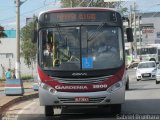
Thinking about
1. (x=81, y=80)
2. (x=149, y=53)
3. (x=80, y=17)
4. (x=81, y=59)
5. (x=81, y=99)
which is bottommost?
(x=81, y=99)

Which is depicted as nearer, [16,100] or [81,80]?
[81,80]

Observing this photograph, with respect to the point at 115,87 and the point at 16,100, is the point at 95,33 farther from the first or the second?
the point at 16,100

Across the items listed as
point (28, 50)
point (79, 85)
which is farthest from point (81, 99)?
point (28, 50)

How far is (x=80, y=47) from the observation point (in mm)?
16031

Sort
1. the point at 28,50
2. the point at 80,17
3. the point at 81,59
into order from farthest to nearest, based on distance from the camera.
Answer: the point at 28,50
the point at 80,17
the point at 81,59

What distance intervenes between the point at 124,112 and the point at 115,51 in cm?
231

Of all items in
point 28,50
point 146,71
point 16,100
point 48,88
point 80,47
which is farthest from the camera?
point 28,50

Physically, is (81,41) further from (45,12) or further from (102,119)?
(102,119)

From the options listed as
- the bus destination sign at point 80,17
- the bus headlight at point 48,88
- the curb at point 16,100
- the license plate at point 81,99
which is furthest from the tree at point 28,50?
the license plate at point 81,99

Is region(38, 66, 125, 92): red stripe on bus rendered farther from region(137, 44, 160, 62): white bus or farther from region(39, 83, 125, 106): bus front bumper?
region(137, 44, 160, 62): white bus

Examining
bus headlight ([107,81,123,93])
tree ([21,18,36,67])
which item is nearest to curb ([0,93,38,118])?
bus headlight ([107,81,123,93])

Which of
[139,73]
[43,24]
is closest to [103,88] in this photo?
[43,24]

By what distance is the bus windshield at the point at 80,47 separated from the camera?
1587cm

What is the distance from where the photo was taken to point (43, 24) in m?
16.2
